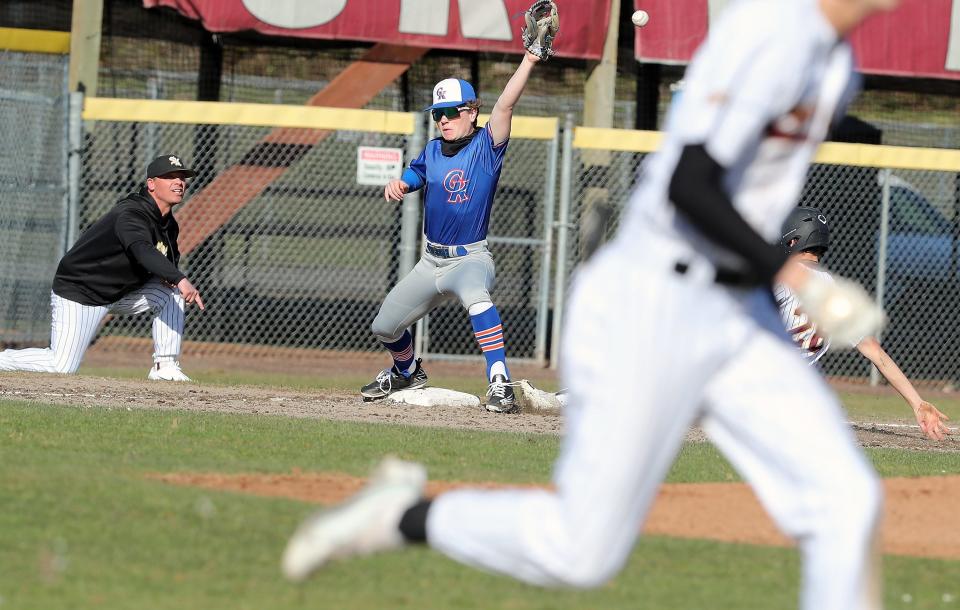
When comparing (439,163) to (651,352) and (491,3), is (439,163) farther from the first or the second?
(651,352)

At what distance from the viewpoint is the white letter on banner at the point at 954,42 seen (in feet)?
50.9

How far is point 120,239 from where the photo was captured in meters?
11.3

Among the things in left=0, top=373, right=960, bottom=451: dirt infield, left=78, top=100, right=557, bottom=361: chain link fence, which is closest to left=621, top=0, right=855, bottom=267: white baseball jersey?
left=0, top=373, right=960, bottom=451: dirt infield

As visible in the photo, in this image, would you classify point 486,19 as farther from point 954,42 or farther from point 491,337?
point 491,337

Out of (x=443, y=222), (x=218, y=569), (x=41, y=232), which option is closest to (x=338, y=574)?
(x=218, y=569)

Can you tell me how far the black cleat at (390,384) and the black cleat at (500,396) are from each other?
95cm

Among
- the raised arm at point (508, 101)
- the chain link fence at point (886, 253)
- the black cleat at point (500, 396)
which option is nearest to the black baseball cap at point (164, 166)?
the raised arm at point (508, 101)

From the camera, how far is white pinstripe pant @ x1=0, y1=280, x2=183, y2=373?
11594 millimetres

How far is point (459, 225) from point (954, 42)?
25.0 ft

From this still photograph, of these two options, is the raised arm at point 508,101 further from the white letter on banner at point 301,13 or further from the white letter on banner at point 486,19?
the white letter on banner at point 301,13

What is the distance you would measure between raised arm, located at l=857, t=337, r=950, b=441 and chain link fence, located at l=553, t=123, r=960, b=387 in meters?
6.15

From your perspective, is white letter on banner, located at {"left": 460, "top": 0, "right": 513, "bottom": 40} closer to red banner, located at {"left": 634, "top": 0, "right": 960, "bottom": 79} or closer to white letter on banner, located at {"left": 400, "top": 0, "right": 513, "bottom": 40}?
white letter on banner, located at {"left": 400, "top": 0, "right": 513, "bottom": 40}

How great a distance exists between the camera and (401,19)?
1509 centimetres

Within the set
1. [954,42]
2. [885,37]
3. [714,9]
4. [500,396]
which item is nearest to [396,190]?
[500,396]
